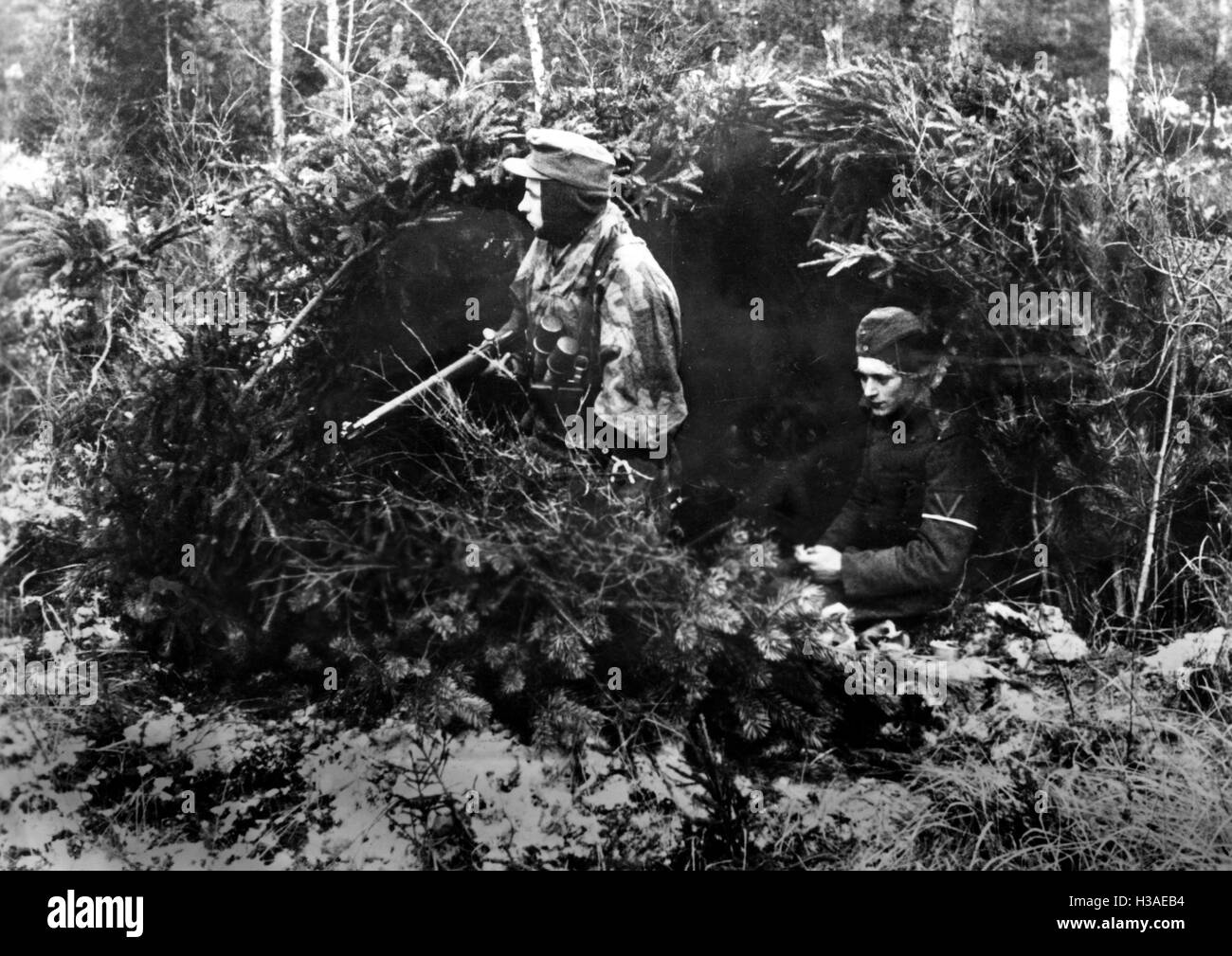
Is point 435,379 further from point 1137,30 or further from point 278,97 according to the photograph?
point 1137,30

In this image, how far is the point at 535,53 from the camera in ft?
9.53

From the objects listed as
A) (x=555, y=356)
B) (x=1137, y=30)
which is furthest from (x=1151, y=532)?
(x=555, y=356)

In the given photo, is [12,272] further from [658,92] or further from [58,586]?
[658,92]

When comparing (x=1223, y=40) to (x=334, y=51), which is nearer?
(x=334, y=51)

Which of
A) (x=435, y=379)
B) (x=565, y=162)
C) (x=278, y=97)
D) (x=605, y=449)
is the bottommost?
(x=605, y=449)

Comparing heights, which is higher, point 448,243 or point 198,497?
point 448,243

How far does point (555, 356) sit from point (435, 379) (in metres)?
0.36

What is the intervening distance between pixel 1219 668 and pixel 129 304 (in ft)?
11.5

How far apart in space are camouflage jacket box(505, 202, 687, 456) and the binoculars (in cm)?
2

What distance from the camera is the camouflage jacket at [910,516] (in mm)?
2908

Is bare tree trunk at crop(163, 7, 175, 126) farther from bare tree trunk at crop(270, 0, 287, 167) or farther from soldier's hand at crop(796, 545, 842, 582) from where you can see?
soldier's hand at crop(796, 545, 842, 582)

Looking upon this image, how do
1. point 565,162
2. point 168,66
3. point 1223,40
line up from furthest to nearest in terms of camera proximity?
1. point 1223,40
2. point 168,66
3. point 565,162
